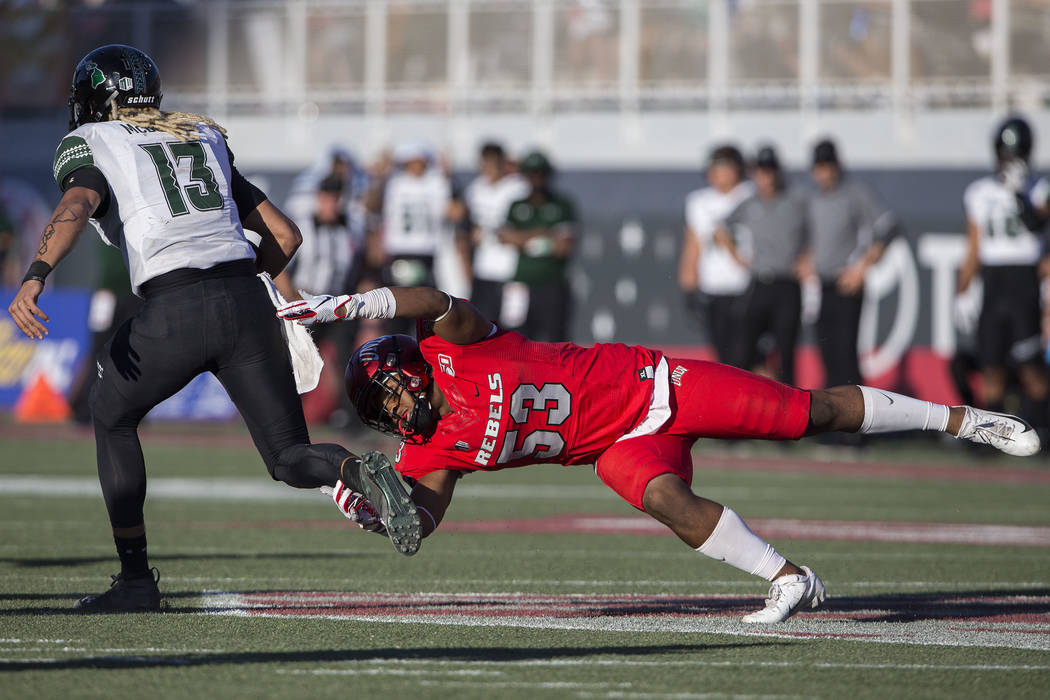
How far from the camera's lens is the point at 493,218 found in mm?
16172

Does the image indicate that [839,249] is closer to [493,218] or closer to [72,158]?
[493,218]

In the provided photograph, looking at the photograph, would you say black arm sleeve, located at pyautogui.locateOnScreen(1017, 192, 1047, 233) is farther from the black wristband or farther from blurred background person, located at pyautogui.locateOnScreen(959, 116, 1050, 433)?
the black wristband

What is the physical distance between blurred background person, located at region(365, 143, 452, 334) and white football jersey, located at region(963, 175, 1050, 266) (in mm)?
4862

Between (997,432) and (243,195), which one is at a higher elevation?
(243,195)

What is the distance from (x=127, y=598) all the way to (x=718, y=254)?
402 inches

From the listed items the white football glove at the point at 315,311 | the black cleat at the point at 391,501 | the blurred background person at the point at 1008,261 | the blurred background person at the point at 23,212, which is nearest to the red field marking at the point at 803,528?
the black cleat at the point at 391,501

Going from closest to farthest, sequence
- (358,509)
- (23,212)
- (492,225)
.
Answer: (358,509), (492,225), (23,212)

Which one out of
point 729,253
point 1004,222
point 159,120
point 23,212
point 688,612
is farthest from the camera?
point 23,212

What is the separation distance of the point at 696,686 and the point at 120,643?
1743 mm

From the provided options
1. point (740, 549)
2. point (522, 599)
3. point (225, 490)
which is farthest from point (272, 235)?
point (225, 490)

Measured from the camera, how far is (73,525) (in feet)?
28.7

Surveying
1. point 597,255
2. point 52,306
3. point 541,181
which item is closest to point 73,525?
point 541,181

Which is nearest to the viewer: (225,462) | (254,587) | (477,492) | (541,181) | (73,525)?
(254,587)

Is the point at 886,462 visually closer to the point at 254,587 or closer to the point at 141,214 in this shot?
the point at 254,587
